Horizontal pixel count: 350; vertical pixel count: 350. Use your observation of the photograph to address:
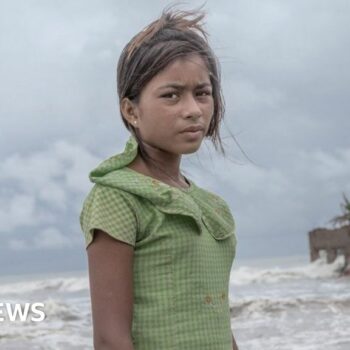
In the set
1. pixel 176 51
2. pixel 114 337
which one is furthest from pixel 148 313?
pixel 176 51

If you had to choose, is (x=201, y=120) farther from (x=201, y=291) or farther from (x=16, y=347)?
(x=16, y=347)

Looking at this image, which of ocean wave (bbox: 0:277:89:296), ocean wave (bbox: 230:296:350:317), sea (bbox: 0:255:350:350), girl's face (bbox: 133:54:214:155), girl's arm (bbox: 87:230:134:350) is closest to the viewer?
girl's arm (bbox: 87:230:134:350)

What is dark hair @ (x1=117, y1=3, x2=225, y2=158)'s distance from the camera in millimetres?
1640

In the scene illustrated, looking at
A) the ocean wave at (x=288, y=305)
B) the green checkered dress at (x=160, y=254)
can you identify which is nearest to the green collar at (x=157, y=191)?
the green checkered dress at (x=160, y=254)

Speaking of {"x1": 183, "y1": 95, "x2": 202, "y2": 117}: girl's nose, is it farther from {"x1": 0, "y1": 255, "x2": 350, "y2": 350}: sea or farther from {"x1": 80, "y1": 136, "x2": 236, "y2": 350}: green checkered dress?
{"x1": 0, "y1": 255, "x2": 350, "y2": 350}: sea

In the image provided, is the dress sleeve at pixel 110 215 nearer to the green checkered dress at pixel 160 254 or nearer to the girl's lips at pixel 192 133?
the green checkered dress at pixel 160 254

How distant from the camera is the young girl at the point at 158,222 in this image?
1.53 metres

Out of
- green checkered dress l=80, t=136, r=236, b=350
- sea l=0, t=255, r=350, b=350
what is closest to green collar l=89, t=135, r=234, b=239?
green checkered dress l=80, t=136, r=236, b=350

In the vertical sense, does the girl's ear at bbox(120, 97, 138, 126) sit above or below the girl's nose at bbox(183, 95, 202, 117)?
above

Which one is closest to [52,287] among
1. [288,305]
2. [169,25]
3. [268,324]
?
[288,305]

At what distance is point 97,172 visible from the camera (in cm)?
161

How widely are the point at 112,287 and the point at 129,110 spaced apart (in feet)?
1.18

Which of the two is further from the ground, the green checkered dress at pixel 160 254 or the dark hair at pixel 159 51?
the dark hair at pixel 159 51

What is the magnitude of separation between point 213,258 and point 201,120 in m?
0.26
